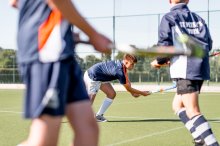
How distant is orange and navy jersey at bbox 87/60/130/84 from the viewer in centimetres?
943

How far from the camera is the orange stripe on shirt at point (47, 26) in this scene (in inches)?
119

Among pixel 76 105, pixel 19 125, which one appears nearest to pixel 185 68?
pixel 76 105

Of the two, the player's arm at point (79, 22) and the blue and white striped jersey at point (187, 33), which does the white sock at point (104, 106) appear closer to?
the blue and white striped jersey at point (187, 33)

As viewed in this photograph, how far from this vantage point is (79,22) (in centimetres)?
291

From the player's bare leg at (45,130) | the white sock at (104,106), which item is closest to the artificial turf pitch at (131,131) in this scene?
the white sock at (104,106)

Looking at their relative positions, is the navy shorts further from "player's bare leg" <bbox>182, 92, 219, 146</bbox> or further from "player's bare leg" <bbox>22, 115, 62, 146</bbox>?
"player's bare leg" <bbox>182, 92, 219, 146</bbox>

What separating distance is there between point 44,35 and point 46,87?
12.2 inches

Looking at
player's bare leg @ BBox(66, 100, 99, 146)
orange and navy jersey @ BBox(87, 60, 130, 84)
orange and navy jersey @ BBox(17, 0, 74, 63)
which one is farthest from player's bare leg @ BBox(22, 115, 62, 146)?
orange and navy jersey @ BBox(87, 60, 130, 84)

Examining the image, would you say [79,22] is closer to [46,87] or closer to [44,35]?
[44,35]

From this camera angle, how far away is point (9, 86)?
33562 mm

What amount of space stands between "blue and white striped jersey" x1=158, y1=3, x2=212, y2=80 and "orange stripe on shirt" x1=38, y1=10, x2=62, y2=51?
8.42ft

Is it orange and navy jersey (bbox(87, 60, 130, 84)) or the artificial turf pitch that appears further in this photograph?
orange and navy jersey (bbox(87, 60, 130, 84))

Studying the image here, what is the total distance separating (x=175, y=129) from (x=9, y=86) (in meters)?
26.2

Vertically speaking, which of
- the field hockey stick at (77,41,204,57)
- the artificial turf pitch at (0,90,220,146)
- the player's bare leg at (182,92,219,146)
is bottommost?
the artificial turf pitch at (0,90,220,146)
